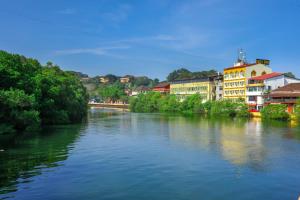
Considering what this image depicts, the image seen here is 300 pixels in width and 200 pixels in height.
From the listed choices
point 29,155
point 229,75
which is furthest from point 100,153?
point 229,75

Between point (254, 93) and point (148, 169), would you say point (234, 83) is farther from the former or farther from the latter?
point (148, 169)

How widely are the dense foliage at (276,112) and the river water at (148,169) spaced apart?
108ft

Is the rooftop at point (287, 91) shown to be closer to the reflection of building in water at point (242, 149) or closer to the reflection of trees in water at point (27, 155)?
the reflection of building in water at point (242, 149)

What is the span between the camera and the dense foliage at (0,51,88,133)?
122ft

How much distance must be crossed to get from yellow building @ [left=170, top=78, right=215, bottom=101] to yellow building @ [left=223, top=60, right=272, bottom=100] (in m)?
10.3

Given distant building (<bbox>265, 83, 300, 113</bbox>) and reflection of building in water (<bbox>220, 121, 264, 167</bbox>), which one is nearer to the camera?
reflection of building in water (<bbox>220, 121, 264, 167</bbox>)

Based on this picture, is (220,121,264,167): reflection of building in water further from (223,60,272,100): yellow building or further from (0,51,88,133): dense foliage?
(223,60,272,100): yellow building

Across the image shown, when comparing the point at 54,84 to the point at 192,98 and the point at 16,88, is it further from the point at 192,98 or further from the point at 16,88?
the point at 192,98

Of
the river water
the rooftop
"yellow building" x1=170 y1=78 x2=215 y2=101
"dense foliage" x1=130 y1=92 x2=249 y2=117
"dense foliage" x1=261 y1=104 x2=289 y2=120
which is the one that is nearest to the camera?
the river water

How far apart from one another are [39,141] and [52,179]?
15.2 meters

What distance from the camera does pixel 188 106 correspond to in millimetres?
99562

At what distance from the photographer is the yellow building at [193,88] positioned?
10362 cm

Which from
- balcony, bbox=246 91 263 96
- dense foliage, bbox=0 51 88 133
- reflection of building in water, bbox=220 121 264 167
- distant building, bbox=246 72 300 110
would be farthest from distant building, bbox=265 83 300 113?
dense foliage, bbox=0 51 88 133

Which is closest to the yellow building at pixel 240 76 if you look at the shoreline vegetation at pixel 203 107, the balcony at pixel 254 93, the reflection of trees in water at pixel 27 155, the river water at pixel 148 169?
the balcony at pixel 254 93
